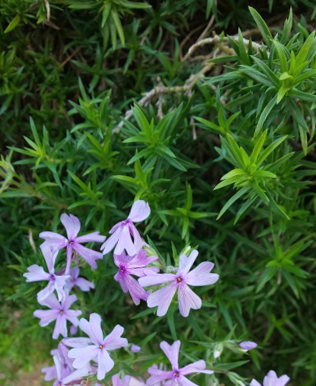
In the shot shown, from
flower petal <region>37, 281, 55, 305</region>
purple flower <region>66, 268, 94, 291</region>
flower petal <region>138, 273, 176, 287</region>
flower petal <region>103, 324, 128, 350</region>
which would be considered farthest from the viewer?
purple flower <region>66, 268, 94, 291</region>

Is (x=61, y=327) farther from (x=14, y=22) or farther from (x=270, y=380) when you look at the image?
(x=14, y=22)

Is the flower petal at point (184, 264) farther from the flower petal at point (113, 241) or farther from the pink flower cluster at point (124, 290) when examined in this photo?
the flower petal at point (113, 241)

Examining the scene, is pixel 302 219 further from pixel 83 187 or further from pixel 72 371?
pixel 72 371

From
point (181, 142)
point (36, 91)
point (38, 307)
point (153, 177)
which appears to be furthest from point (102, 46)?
point (38, 307)

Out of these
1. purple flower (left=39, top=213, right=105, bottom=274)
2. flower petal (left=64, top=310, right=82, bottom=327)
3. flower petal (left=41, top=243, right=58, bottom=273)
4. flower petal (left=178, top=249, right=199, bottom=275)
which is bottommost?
flower petal (left=64, top=310, right=82, bottom=327)

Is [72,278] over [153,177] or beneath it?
beneath

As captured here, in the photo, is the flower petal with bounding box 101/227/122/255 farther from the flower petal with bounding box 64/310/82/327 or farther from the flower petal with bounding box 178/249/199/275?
the flower petal with bounding box 64/310/82/327

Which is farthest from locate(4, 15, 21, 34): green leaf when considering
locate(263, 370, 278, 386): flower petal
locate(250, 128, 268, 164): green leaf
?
locate(263, 370, 278, 386): flower petal
